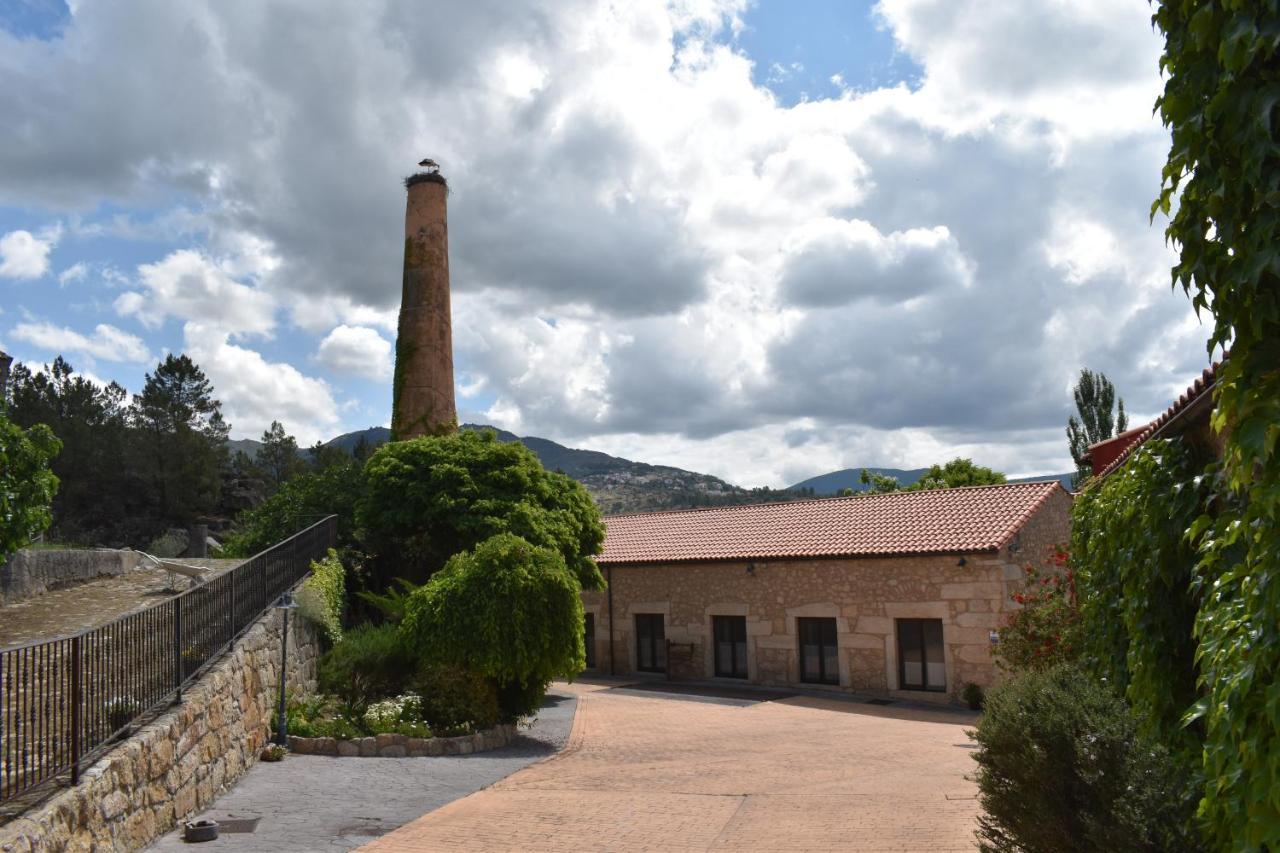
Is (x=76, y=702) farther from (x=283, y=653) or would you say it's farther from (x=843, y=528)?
(x=843, y=528)

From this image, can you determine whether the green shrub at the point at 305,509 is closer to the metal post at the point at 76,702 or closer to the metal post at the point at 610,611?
the metal post at the point at 610,611

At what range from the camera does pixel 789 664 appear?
22.4 m

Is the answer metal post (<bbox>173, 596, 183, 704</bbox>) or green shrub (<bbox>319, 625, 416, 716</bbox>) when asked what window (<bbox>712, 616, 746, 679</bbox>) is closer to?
green shrub (<bbox>319, 625, 416, 716</bbox>)

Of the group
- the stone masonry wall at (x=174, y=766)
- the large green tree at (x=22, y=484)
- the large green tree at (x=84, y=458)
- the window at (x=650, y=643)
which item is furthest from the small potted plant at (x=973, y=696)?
the large green tree at (x=84, y=458)

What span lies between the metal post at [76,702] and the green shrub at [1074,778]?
6.48m

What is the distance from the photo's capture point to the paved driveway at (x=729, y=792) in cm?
862

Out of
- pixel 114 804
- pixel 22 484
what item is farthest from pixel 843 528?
pixel 114 804

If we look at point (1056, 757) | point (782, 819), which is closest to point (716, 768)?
point (782, 819)

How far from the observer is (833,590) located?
2186 cm

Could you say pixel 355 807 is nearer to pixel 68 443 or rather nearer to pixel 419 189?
pixel 419 189

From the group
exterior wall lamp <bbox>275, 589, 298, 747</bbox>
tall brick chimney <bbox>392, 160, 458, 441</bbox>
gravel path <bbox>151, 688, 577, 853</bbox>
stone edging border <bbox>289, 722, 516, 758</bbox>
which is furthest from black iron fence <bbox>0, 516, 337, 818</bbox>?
tall brick chimney <bbox>392, 160, 458, 441</bbox>

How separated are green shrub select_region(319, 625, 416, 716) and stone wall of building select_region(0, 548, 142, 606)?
4554mm

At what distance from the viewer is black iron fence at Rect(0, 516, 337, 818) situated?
6.91m

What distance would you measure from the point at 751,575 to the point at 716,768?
11.1m
